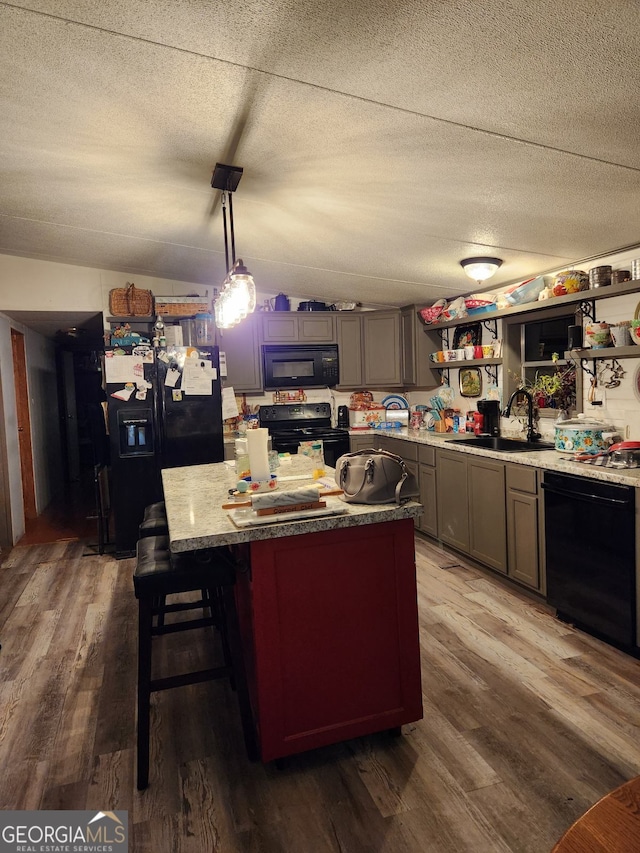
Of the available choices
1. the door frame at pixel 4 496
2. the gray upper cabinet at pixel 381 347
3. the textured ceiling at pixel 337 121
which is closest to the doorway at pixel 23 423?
Answer: the door frame at pixel 4 496

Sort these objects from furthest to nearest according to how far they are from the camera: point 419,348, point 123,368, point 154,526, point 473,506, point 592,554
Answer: point 419,348 → point 123,368 → point 473,506 → point 154,526 → point 592,554

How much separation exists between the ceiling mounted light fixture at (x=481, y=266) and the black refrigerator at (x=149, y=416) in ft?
7.25

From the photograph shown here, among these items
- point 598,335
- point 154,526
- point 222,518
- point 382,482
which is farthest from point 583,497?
point 154,526

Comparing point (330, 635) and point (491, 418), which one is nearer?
point (330, 635)

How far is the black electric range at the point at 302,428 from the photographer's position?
17.2 feet

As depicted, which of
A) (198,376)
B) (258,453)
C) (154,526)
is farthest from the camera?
(198,376)

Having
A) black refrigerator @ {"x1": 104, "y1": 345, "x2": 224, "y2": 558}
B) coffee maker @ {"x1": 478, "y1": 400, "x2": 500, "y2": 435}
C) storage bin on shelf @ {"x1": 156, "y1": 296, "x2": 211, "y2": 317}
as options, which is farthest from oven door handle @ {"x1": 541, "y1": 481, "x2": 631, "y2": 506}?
storage bin on shelf @ {"x1": 156, "y1": 296, "x2": 211, "y2": 317}

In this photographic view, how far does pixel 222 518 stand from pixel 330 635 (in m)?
0.59

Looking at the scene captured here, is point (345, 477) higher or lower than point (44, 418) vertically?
lower

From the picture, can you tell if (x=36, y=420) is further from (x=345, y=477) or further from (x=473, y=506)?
(x=345, y=477)

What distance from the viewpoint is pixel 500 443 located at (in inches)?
169

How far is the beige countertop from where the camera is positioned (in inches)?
105

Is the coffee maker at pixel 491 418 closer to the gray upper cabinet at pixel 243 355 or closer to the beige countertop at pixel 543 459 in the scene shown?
the beige countertop at pixel 543 459

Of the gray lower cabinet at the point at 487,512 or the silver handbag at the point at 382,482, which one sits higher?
the silver handbag at the point at 382,482
